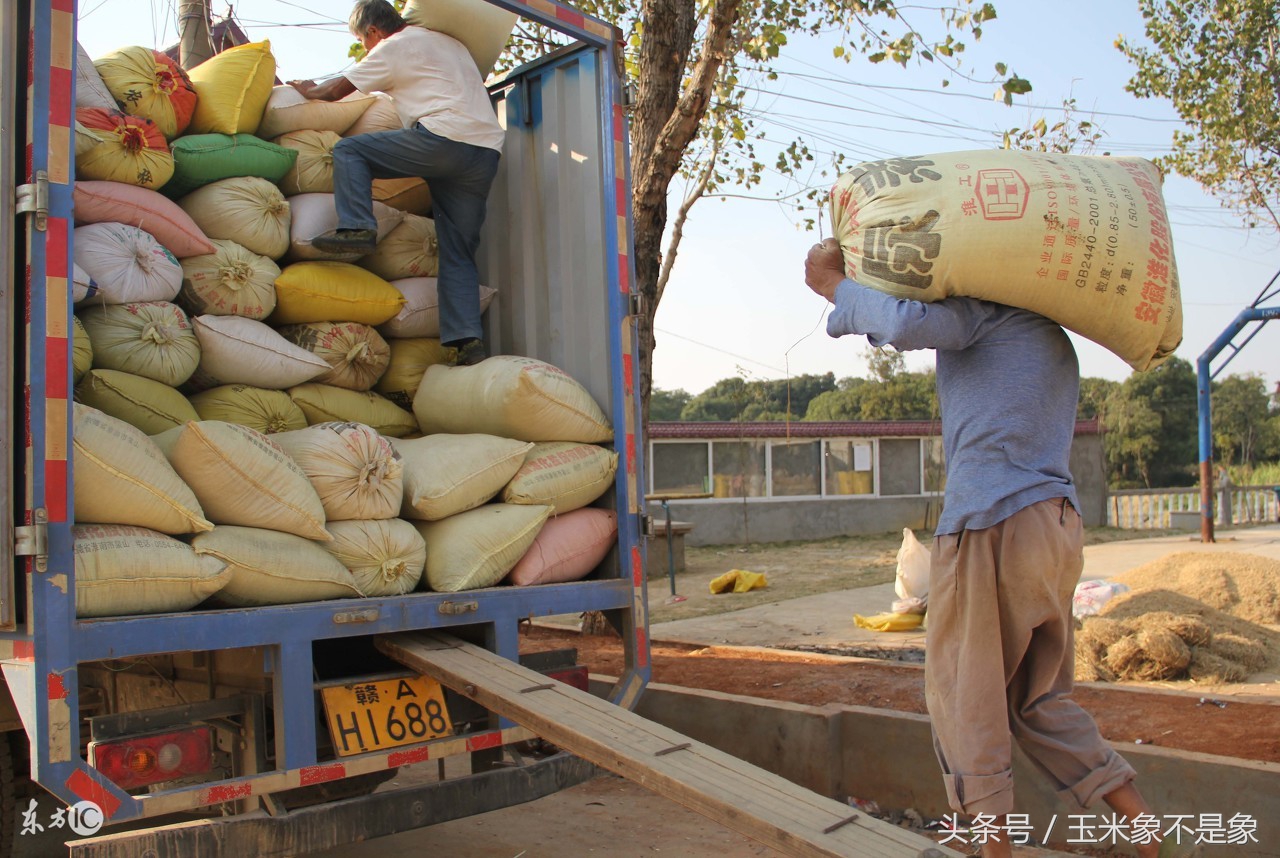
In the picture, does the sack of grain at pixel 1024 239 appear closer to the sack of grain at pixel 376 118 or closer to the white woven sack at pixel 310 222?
the white woven sack at pixel 310 222

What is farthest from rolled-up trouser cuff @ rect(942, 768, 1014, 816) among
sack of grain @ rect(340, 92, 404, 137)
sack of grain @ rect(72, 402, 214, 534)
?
sack of grain @ rect(340, 92, 404, 137)

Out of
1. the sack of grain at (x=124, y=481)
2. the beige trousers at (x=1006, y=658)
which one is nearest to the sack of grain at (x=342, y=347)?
the sack of grain at (x=124, y=481)

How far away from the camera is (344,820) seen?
8.98ft

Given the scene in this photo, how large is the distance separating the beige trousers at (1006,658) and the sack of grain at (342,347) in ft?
7.48

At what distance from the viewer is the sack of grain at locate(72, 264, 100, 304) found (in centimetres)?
303

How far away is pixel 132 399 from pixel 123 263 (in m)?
0.43

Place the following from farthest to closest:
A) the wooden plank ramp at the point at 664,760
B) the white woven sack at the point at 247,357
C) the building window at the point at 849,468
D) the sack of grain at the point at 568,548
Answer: the building window at the point at 849,468
the white woven sack at the point at 247,357
the sack of grain at the point at 568,548
the wooden plank ramp at the point at 664,760

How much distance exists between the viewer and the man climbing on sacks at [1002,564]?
8.07 feet

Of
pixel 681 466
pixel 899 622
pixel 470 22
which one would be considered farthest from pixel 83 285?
pixel 681 466

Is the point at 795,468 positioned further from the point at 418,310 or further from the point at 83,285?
the point at 83,285

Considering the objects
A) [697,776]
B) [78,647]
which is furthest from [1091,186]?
[78,647]

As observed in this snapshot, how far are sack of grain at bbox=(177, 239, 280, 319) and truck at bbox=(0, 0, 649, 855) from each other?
979 millimetres

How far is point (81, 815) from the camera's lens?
2.35 metres

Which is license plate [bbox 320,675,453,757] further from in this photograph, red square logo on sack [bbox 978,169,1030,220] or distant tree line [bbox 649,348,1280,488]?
distant tree line [bbox 649,348,1280,488]
